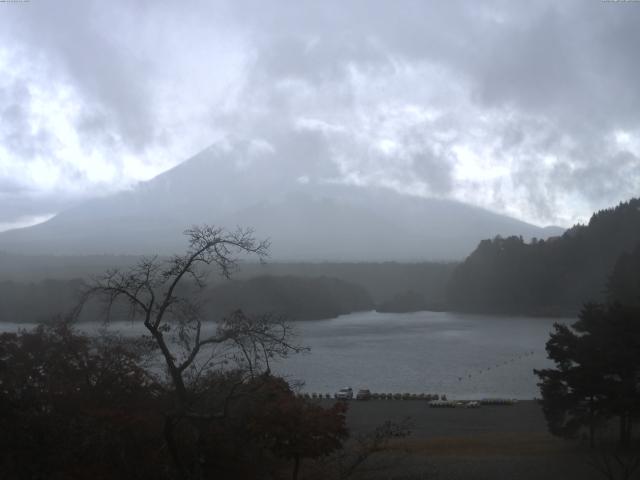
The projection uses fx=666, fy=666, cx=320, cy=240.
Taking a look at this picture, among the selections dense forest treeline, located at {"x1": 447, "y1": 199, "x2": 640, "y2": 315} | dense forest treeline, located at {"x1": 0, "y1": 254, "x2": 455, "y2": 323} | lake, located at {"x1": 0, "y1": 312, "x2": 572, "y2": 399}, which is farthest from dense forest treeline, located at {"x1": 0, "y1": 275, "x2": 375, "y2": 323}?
dense forest treeline, located at {"x1": 447, "y1": 199, "x2": 640, "y2": 315}

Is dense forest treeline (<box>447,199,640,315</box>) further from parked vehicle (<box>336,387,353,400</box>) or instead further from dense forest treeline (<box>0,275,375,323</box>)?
parked vehicle (<box>336,387,353,400</box>)

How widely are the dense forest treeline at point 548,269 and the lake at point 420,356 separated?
4.97m

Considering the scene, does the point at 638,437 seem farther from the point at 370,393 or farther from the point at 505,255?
the point at 505,255

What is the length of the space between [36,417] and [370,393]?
28.5ft

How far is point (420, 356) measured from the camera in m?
18.1

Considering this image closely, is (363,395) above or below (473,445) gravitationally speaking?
below

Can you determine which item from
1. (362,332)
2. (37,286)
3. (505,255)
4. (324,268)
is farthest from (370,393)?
(324,268)

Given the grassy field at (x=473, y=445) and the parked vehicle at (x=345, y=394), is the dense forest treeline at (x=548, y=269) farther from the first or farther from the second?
the grassy field at (x=473, y=445)

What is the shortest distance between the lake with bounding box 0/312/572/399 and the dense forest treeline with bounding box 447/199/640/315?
4974mm

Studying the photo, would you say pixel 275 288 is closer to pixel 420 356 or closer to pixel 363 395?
pixel 420 356

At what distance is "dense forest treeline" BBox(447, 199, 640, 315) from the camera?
32.1m

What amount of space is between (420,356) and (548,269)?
58.8 ft

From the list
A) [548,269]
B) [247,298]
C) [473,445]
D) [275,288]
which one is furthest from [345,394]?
[548,269]

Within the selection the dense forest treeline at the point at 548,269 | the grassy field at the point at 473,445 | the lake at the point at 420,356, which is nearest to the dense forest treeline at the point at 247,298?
the lake at the point at 420,356
